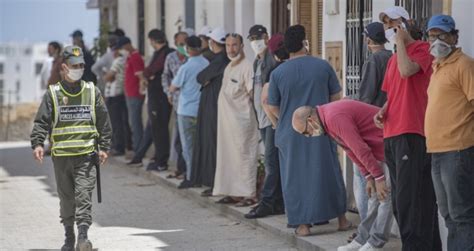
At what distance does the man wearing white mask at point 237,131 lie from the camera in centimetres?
1200

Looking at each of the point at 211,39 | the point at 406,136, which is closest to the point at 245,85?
the point at 211,39

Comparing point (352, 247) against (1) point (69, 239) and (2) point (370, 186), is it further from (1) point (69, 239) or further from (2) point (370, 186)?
(1) point (69, 239)

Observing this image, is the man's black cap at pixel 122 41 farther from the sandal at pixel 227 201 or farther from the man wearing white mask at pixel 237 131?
the sandal at pixel 227 201

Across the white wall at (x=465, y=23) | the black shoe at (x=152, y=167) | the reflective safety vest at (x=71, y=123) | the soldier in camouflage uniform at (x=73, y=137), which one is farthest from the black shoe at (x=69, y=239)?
the black shoe at (x=152, y=167)

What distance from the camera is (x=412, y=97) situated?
834 cm

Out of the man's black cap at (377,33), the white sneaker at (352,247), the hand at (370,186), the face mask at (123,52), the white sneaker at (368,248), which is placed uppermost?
the man's black cap at (377,33)

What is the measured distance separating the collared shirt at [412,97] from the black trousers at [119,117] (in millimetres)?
10665

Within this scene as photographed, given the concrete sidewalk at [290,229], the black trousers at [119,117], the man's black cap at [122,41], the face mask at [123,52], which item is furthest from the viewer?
the black trousers at [119,117]

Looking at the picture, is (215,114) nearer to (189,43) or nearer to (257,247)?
(189,43)

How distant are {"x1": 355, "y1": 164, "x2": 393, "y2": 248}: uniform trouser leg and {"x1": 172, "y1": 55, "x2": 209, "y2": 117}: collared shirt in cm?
Answer: 513

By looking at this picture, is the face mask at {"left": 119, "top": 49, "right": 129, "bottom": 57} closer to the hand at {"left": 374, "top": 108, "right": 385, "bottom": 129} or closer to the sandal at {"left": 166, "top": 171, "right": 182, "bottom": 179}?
the sandal at {"left": 166, "top": 171, "right": 182, "bottom": 179}

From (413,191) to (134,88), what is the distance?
9.58 m

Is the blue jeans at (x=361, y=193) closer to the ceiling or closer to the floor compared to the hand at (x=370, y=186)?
closer to the floor

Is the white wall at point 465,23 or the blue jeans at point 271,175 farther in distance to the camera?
the blue jeans at point 271,175
